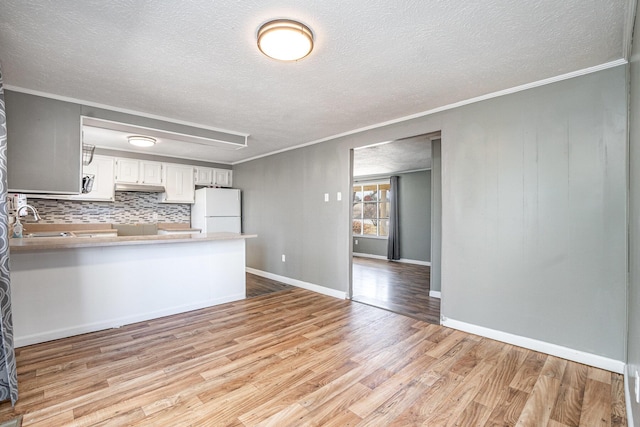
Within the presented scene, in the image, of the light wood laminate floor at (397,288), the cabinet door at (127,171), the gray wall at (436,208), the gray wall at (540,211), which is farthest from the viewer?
the cabinet door at (127,171)

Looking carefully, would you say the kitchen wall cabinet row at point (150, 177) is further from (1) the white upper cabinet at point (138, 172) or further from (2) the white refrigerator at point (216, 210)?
(2) the white refrigerator at point (216, 210)

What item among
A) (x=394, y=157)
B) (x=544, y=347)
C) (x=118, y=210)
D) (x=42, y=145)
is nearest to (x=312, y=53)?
(x=42, y=145)

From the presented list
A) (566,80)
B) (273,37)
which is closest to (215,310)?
(273,37)

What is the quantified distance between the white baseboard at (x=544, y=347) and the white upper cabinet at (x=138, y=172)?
5.21m

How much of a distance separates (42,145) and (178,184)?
9.56 ft

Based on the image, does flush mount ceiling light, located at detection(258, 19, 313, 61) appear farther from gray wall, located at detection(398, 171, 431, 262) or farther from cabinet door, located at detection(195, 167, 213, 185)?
gray wall, located at detection(398, 171, 431, 262)

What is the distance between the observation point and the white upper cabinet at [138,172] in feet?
16.7

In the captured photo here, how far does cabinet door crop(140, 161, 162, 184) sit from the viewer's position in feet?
17.4

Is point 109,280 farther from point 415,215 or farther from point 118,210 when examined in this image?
point 415,215

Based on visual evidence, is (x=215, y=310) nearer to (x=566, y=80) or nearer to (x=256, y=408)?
(x=256, y=408)

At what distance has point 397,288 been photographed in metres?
4.80

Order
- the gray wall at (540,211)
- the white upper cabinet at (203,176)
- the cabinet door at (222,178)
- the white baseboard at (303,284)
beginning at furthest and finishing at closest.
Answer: the cabinet door at (222,178) → the white upper cabinet at (203,176) → the white baseboard at (303,284) → the gray wall at (540,211)

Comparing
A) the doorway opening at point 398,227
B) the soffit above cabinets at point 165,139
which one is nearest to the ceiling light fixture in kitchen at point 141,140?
the soffit above cabinets at point 165,139

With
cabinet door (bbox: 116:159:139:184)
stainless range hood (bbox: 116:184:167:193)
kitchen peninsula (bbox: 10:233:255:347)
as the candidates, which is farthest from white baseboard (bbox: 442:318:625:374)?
cabinet door (bbox: 116:159:139:184)
